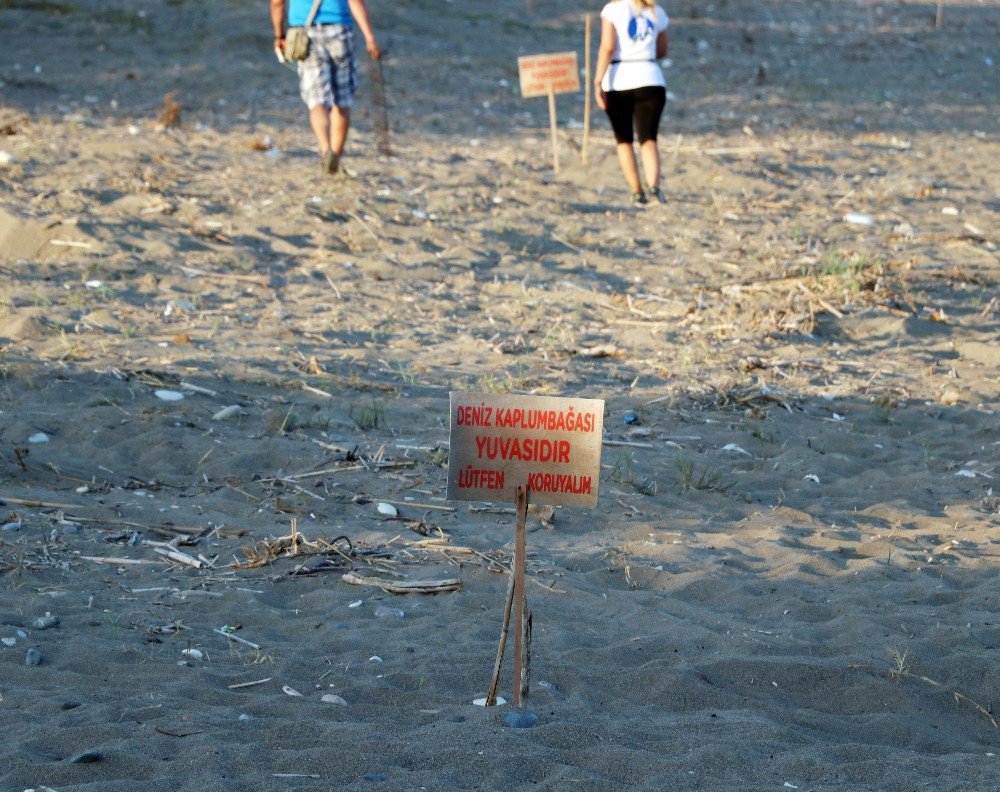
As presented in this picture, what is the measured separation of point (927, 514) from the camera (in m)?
4.48

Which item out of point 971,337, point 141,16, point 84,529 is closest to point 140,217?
point 84,529

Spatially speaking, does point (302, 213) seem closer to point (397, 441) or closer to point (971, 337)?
point (397, 441)

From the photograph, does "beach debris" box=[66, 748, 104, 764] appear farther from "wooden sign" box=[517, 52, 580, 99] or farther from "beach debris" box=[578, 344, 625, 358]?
"wooden sign" box=[517, 52, 580, 99]

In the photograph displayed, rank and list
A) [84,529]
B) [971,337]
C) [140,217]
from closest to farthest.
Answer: [84,529]
[971,337]
[140,217]

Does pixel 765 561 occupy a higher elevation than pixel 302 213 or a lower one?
lower

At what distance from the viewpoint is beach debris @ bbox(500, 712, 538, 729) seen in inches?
108

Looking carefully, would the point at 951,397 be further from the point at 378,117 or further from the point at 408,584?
the point at 378,117

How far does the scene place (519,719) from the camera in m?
2.75

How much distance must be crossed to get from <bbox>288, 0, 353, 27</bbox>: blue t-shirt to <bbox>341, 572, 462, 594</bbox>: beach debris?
230 inches

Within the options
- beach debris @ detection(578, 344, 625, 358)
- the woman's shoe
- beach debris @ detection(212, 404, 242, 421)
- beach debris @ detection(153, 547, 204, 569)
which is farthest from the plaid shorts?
beach debris @ detection(153, 547, 204, 569)

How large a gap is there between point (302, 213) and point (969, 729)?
6.21 metres

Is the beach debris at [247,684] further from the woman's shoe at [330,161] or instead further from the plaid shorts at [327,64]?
the woman's shoe at [330,161]

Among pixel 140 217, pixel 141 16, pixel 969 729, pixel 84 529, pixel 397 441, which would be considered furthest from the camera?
pixel 141 16

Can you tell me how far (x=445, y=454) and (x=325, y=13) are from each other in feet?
15.8
